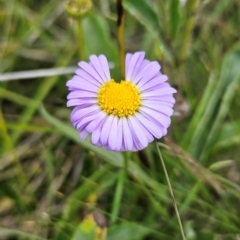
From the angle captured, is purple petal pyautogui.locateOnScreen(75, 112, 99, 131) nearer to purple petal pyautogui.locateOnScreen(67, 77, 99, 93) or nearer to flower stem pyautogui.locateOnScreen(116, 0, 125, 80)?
purple petal pyautogui.locateOnScreen(67, 77, 99, 93)

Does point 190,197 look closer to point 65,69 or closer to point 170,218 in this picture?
point 170,218

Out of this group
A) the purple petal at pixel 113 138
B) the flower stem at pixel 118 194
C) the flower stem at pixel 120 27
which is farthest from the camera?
the flower stem at pixel 118 194

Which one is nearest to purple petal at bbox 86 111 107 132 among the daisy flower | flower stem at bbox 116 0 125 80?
the daisy flower

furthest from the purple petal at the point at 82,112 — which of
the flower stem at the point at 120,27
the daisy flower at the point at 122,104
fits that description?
the flower stem at the point at 120,27

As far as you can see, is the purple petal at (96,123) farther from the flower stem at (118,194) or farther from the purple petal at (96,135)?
the flower stem at (118,194)

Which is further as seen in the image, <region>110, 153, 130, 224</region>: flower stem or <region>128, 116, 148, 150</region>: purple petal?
<region>110, 153, 130, 224</region>: flower stem

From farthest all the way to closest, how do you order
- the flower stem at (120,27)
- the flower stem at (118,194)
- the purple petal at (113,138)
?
the flower stem at (118,194) → the flower stem at (120,27) → the purple petal at (113,138)

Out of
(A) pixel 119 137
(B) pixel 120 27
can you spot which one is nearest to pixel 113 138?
(A) pixel 119 137
